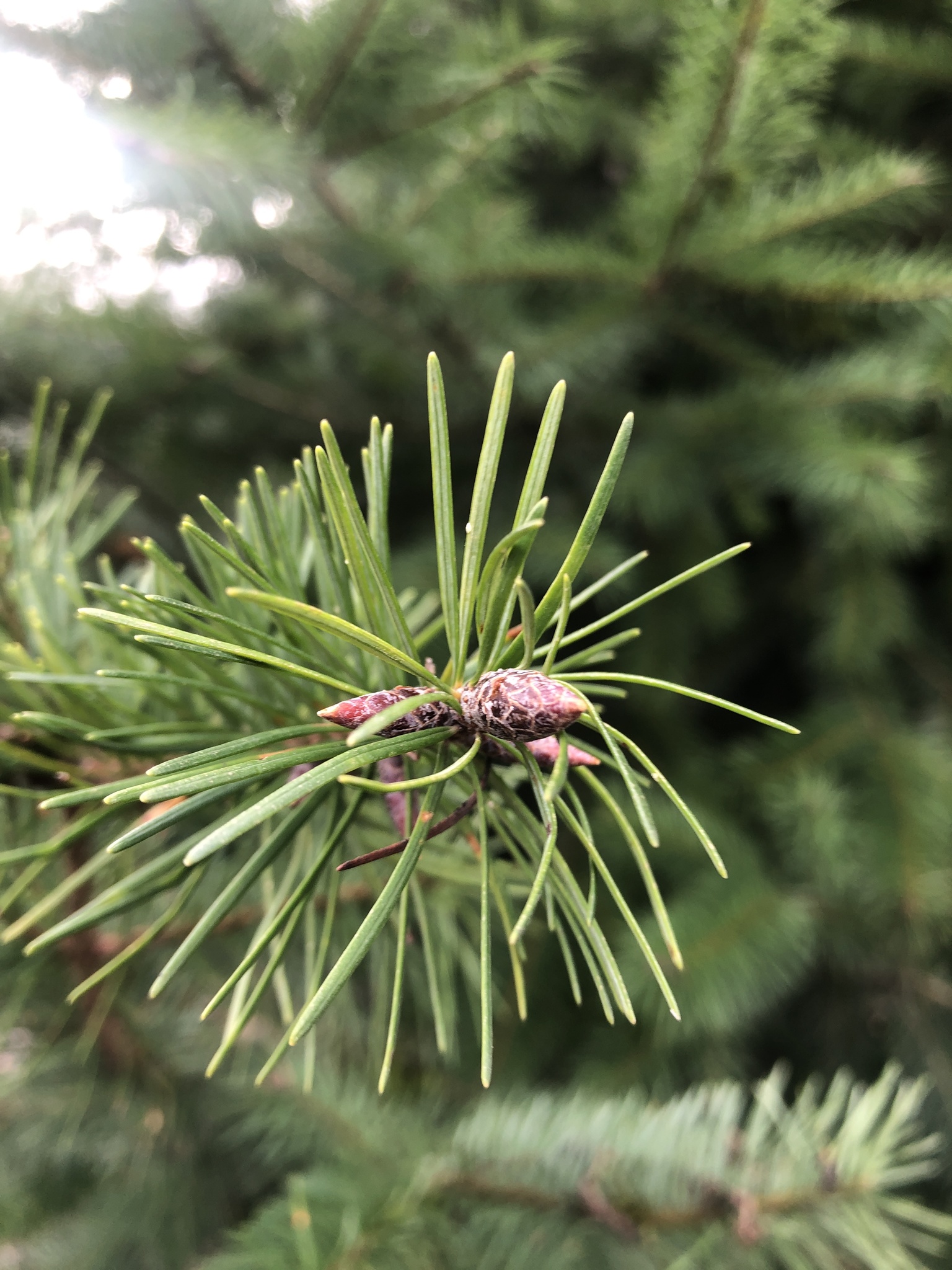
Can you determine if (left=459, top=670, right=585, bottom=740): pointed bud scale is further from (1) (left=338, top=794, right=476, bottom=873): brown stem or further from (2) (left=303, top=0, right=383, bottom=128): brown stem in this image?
(2) (left=303, top=0, right=383, bottom=128): brown stem

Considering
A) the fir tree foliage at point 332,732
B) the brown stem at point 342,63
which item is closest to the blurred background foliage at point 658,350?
the brown stem at point 342,63

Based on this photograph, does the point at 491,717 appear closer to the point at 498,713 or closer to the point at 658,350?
the point at 498,713

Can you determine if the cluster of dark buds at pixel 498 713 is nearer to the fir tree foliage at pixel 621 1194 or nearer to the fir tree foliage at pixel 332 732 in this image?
the fir tree foliage at pixel 332 732

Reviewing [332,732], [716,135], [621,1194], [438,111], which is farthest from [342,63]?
[621,1194]

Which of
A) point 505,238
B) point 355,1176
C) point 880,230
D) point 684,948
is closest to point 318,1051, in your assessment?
point 355,1176

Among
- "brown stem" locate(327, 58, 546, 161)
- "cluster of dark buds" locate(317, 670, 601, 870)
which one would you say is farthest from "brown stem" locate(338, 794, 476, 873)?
"brown stem" locate(327, 58, 546, 161)

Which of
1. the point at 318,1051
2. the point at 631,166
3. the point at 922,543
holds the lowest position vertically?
the point at 318,1051

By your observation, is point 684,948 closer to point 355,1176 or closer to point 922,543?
point 355,1176
